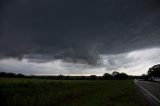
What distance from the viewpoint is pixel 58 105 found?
16.7m

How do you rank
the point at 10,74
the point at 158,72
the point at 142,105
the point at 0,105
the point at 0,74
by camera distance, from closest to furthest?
the point at 0,105, the point at 142,105, the point at 0,74, the point at 10,74, the point at 158,72

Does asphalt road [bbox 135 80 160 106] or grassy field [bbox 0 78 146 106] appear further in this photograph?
asphalt road [bbox 135 80 160 106]

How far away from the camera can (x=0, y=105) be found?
15.5m

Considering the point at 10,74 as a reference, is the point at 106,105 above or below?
below

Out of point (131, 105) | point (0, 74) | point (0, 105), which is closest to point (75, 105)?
point (131, 105)

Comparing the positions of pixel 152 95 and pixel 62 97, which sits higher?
pixel 152 95

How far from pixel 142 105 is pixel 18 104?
30.0 feet

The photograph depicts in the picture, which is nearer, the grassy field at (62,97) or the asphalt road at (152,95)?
the grassy field at (62,97)

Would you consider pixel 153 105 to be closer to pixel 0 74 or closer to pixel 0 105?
pixel 0 105

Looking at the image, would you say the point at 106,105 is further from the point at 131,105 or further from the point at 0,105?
the point at 0,105

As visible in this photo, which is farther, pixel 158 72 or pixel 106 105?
pixel 158 72

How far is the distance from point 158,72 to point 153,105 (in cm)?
14886

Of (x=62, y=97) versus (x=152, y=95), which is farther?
(x=152, y=95)

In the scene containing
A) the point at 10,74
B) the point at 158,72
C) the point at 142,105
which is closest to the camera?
the point at 142,105
